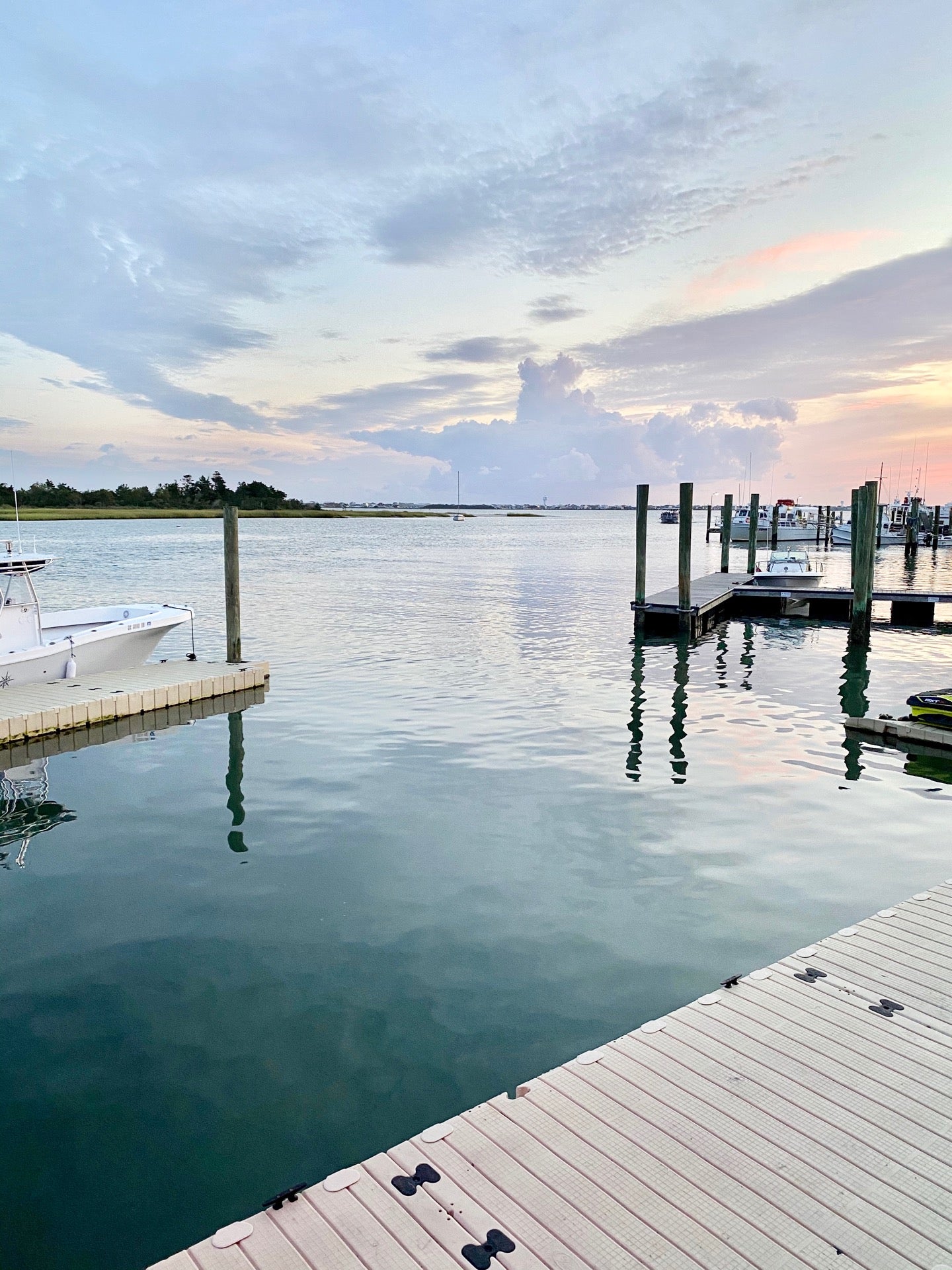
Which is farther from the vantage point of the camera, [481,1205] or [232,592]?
[232,592]

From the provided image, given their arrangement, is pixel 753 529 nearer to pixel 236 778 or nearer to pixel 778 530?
pixel 236 778

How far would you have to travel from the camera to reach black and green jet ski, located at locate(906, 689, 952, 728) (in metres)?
13.5

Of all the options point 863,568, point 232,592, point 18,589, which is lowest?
point 232,592

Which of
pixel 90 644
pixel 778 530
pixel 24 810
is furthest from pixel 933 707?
pixel 778 530

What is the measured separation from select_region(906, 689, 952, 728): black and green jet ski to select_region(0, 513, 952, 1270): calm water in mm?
1117

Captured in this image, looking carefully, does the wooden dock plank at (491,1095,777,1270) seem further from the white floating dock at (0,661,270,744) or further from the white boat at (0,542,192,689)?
the white boat at (0,542,192,689)

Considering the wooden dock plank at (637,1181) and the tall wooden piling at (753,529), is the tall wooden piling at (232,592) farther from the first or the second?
the tall wooden piling at (753,529)

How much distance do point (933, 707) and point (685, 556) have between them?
1311cm

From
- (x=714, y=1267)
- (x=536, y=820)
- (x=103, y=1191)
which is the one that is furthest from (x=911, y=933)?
(x=103, y=1191)

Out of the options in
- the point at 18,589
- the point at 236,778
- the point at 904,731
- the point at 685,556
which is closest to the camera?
the point at 236,778

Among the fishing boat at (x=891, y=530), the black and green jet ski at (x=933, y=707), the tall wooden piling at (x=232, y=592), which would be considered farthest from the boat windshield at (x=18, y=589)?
the fishing boat at (x=891, y=530)

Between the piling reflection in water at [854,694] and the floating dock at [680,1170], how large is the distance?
8018mm

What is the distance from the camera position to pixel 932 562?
60875mm

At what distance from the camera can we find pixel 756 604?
33125mm
